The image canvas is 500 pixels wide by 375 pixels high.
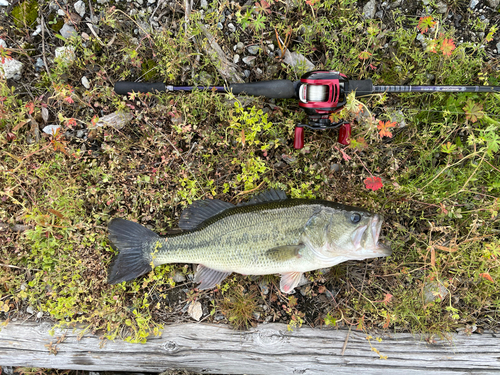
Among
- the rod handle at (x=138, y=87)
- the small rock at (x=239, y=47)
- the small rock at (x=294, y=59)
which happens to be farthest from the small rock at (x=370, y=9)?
the rod handle at (x=138, y=87)

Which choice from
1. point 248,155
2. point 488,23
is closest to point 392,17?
point 488,23

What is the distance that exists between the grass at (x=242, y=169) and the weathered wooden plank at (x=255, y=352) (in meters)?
0.17

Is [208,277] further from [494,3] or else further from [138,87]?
[494,3]

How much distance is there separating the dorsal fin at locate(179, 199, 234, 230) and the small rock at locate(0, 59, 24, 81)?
260cm

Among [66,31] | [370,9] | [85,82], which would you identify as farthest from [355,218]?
[66,31]

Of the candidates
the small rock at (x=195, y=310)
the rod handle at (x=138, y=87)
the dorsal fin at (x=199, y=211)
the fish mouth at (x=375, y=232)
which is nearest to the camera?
the fish mouth at (x=375, y=232)

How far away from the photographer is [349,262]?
3.51 meters

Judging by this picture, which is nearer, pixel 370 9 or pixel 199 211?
pixel 199 211

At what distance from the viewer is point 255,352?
11.0 feet

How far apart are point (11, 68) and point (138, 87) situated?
1.60m

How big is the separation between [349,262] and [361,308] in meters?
0.51

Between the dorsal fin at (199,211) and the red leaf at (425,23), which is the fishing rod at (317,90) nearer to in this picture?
the red leaf at (425,23)

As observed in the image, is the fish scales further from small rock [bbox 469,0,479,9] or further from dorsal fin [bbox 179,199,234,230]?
small rock [bbox 469,0,479,9]

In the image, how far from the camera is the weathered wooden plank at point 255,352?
3312 mm
